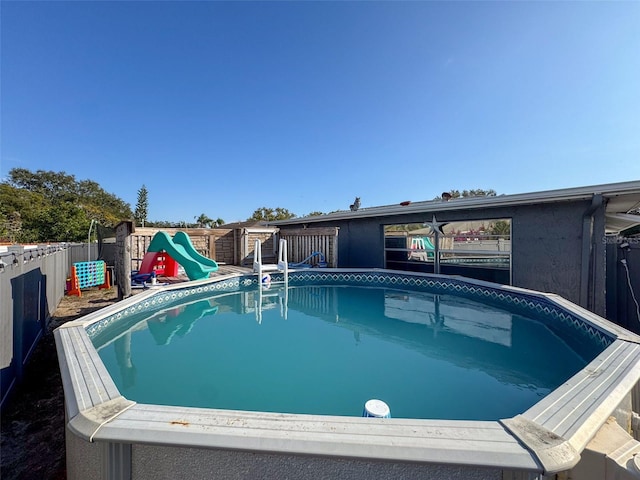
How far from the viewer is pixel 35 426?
250cm

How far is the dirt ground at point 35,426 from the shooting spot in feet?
6.65

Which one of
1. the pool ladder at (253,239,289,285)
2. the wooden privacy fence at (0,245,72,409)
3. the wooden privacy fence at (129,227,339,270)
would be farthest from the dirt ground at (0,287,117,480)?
the wooden privacy fence at (129,227,339,270)

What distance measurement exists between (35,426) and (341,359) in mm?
3238

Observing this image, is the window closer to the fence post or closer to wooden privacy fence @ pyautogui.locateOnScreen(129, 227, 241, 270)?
wooden privacy fence @ pyautogui.locateOnScreen(129, 227, 241, 270)

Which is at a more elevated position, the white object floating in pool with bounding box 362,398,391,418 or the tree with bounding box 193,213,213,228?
the tree with bounding box 193,213,213,228

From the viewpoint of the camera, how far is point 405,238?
10.0 m

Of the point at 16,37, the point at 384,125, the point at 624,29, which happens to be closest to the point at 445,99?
the point at 384,125

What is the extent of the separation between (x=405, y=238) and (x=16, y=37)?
1254 centimetres

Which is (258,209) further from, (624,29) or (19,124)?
(624,29)

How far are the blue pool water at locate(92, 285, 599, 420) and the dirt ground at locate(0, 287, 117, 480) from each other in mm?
554

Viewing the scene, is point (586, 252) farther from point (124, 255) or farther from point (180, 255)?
point (124, 255)

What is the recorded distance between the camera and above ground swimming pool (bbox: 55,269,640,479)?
4.17 feet

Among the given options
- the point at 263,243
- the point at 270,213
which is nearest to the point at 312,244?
the point at 263,243

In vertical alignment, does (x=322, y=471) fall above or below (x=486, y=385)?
above
